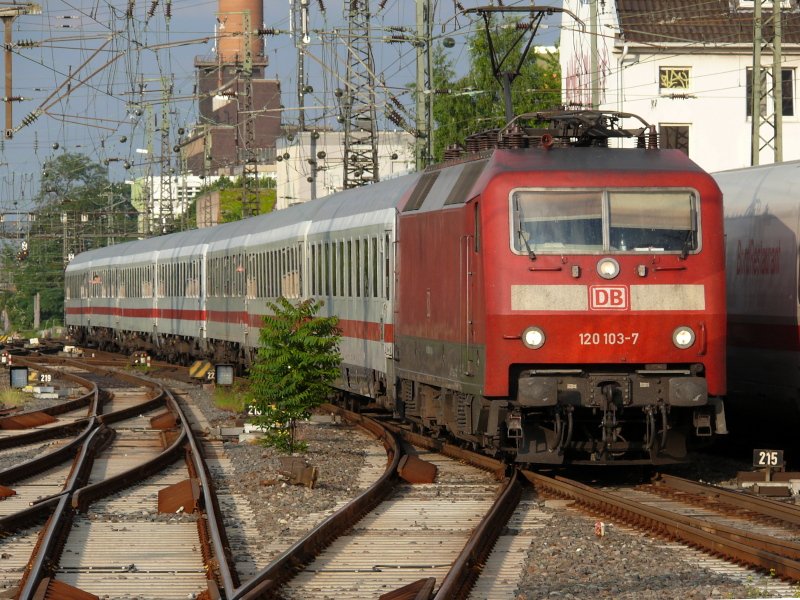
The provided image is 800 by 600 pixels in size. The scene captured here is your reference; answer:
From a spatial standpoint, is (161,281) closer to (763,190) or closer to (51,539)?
(763,190)

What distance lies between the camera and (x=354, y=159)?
42.5 metres

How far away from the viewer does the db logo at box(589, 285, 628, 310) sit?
13375 millimetres

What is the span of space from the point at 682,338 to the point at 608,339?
2.22ft

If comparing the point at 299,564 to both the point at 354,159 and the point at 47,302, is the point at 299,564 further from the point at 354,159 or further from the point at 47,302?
the point at 47,302

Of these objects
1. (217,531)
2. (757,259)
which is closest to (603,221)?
(757,259)

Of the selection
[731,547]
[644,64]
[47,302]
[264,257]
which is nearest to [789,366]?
[731,547]

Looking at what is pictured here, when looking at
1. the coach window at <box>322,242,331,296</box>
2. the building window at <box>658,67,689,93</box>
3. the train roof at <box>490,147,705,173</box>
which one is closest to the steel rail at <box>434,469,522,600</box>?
the train roof at <box>490,147,705,173</box>

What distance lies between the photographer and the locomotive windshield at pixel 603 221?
13453 mm

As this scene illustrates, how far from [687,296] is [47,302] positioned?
102 metres

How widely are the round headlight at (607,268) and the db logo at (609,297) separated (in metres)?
0.10

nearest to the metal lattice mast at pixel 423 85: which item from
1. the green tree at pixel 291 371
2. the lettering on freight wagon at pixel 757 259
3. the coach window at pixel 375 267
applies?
the coach window at pixel 375 267

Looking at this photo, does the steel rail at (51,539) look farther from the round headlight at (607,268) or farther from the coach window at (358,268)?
the coach window at (358,268)

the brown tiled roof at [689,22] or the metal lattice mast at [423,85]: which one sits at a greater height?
the brown tiled roof at [689,22]

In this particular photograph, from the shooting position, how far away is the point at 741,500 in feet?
40.2
